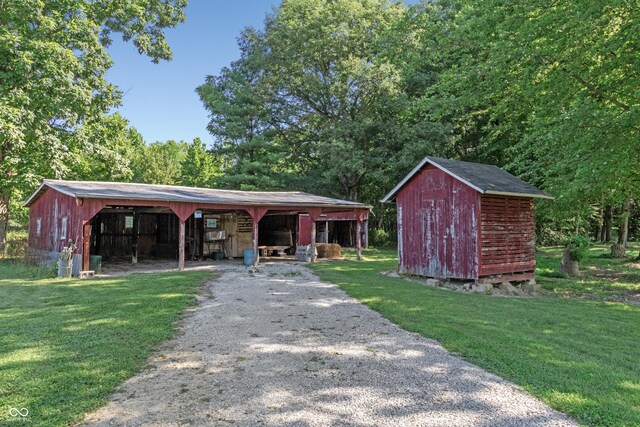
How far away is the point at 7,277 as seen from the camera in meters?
12.6

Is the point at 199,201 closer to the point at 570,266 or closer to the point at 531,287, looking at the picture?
the point at 531,287

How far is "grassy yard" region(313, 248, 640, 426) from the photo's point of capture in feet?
13.2

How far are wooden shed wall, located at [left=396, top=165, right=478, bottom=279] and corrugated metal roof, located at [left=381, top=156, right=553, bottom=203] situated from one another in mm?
251

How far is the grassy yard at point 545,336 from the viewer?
4.03m

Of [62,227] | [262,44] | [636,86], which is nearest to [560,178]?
[636,86]

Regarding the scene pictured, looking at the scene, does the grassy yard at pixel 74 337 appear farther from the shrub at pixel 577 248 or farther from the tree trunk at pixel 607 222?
the tree trunk at pixel 607 222

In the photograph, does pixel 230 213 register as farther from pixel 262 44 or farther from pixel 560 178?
pixel 262 44

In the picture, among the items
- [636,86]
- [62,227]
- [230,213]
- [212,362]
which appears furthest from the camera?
[230,213]

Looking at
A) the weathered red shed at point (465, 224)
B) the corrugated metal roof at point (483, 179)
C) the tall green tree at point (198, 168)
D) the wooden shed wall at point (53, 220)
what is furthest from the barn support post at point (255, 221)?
the tall green tree at point (198, 168)

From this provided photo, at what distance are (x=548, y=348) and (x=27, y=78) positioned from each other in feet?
72.0

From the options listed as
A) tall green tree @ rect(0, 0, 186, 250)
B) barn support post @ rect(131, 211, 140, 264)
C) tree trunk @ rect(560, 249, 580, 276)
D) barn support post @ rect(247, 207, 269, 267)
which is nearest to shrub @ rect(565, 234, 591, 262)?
tree trunk @ rect(560, 249, 580, 276)

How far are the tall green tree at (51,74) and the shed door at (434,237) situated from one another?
54.3 ft

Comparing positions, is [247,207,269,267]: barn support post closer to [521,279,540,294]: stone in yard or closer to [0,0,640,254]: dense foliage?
[0,0,640,254]: dense foliage

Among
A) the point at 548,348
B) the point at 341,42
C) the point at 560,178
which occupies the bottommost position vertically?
the point at 548,348
